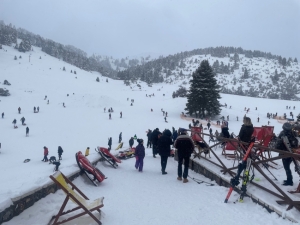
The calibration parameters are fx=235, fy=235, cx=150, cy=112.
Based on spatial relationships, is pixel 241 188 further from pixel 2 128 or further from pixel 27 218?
pixel 2 128

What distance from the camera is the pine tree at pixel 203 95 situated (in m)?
39.7

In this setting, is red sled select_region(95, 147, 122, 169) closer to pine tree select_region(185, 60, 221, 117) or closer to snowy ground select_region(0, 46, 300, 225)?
snowy ground select_region(0, 46, 300, 225)

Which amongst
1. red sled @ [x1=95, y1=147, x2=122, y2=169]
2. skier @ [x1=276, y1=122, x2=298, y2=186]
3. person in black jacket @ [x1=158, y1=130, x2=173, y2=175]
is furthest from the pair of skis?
→ red sled @ [x1=95, y1=147, x2=122, y2=169]

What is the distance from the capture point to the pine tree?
39.7 meters

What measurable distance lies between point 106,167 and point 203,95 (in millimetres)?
33143

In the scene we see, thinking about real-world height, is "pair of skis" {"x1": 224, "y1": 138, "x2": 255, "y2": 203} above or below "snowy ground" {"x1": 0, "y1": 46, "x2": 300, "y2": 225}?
above

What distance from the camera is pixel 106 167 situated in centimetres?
895

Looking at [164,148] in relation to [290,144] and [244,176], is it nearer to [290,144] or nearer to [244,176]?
[244,176]

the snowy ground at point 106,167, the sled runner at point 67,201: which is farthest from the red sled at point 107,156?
the sled runner at point 67,201

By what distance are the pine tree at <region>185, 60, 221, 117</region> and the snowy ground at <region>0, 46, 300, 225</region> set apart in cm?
335

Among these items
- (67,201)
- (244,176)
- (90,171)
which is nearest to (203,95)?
(90,171)

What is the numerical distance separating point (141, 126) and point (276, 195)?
85.2 ft

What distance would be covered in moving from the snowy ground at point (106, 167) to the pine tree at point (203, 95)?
Answer: 335cm

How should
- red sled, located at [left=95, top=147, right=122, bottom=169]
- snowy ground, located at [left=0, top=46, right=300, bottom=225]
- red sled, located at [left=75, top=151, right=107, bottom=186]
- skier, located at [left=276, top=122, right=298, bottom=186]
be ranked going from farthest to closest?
red sled, located at [left=95, top=147, right=122, bottom=169], red sled, located at [left=75, top=151, right=107, bottom=186], skier, located at [left=276, top=122, right=298, bottom=186], snowy ground, located at [left=0, top=46, right=300, bottom=225]
